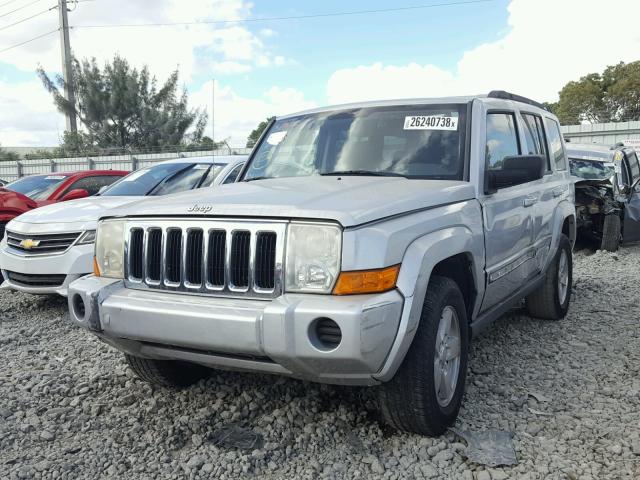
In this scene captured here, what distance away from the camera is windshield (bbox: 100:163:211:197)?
21.6ft

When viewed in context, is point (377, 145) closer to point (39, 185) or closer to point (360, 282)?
point (360, 282)

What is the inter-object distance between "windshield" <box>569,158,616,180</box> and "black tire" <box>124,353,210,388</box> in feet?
25.0

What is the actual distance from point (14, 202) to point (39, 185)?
1.28 meters

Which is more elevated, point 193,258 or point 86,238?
point 193,258

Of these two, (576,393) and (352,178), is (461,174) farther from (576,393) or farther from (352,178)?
(576,393)

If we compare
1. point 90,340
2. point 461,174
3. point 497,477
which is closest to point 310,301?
point 497,477

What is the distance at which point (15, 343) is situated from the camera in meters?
4.91

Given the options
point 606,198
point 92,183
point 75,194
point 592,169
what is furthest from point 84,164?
point 606,198

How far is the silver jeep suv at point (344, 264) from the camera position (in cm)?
257

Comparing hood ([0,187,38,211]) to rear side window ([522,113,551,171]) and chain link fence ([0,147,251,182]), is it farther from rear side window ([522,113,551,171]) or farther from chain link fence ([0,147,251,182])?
chain link fence ([0,147,251,182])

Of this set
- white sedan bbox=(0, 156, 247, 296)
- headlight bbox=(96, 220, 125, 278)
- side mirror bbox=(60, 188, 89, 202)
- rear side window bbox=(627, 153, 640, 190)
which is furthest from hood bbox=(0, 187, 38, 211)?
rear side window bbox=(627, 153, 640, 190)

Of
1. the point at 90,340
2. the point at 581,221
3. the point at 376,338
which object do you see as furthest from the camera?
the point at 581,221

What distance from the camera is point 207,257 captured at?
2.83m

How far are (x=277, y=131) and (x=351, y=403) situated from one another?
210 centimetres
